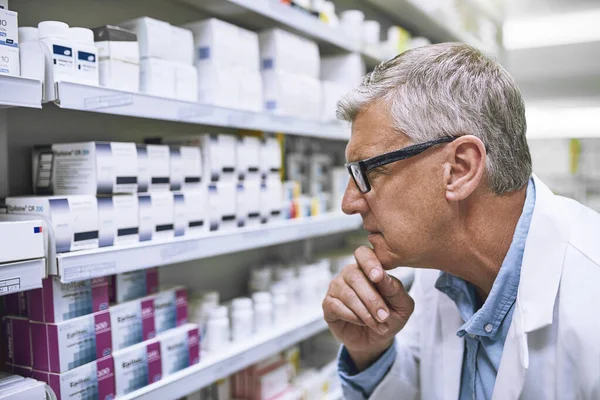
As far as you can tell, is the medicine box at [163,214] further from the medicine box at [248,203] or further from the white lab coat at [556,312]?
the white lab coat at [556,312]

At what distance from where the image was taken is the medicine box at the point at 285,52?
1.93 meters

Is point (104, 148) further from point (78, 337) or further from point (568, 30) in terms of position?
point (568, 30)

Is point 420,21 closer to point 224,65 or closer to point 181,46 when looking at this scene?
point 224,65

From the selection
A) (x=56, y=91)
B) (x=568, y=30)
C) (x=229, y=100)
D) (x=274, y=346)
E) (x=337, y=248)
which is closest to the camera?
(x=56, y=91)

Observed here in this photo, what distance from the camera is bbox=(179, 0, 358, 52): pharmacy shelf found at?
5.76 ft

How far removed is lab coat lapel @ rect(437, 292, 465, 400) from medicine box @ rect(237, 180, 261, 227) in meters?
0.70

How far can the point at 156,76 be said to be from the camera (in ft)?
4.66

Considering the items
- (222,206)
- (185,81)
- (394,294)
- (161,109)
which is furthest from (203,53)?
(394,294)

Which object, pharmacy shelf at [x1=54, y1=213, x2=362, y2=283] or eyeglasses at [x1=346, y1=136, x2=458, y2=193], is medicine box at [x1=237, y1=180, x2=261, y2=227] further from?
eyeglasses at [x1=346, y1=136, x2=458, y2=193]

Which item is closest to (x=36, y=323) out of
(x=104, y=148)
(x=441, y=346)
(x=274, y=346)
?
(x=104, y=148)

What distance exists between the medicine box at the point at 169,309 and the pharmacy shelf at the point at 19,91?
652 mm

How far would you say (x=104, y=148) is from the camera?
129 centimetres

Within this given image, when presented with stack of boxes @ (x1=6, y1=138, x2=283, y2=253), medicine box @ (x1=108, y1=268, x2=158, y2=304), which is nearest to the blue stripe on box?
stack of boxes @ (x1=6, y1=138, x2=283, y2=253)

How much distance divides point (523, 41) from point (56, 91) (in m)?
5.40
